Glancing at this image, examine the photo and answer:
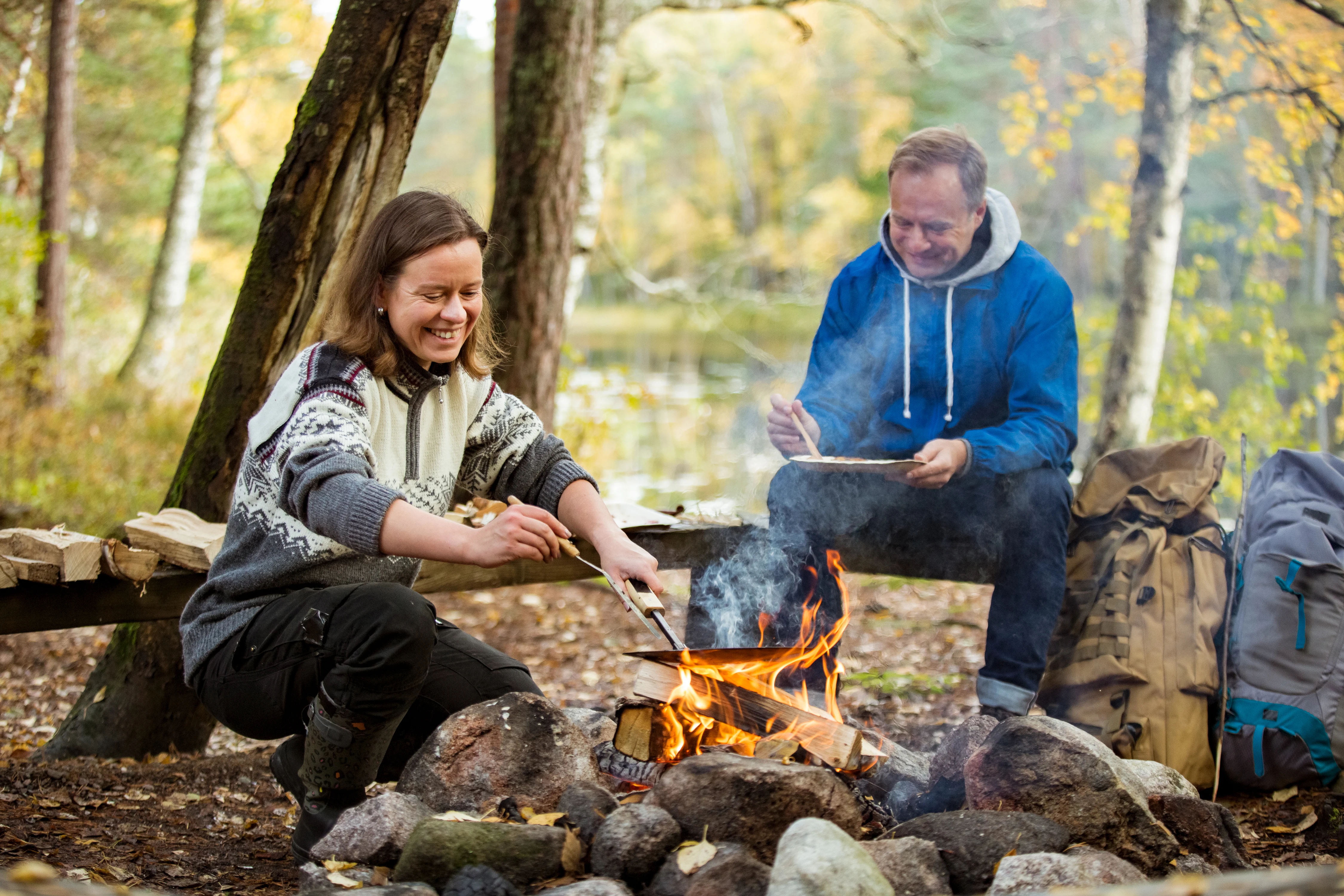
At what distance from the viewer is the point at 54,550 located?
267 cm

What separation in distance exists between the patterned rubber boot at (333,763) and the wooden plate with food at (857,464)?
1.36m

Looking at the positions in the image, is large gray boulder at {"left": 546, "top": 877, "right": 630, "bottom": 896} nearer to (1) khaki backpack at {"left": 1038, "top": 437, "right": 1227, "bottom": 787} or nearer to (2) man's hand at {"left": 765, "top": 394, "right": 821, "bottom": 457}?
(2) man's hand at {"left": 765, "top": 394, "right": 821, "bottom": 457}

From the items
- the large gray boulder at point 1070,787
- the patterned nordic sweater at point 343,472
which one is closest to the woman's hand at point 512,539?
the patterned nordic sweater at point 343,472

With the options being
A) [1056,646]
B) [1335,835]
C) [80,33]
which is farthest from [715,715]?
[80,33]

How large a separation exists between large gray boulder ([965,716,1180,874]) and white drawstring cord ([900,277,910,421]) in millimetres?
1345

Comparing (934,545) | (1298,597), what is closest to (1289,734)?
(1298,597)

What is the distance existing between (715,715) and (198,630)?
47.2 inches

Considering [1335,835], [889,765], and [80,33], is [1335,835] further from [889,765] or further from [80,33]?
[80,33]

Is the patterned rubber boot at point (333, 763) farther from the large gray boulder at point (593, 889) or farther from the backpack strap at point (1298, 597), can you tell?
the backpack strap at point (1298, 597)

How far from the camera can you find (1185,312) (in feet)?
54.6

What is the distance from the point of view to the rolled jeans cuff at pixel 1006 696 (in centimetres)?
296

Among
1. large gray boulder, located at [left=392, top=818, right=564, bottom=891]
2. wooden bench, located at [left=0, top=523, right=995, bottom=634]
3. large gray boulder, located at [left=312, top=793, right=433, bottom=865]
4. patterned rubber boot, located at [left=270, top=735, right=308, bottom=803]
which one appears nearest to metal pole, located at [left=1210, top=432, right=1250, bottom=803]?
wooden bench, located at [left=0, top=523, right=995, bottom=634]

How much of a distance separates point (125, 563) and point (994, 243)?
273cm

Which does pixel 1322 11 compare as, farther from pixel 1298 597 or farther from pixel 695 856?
pixel 695 856
